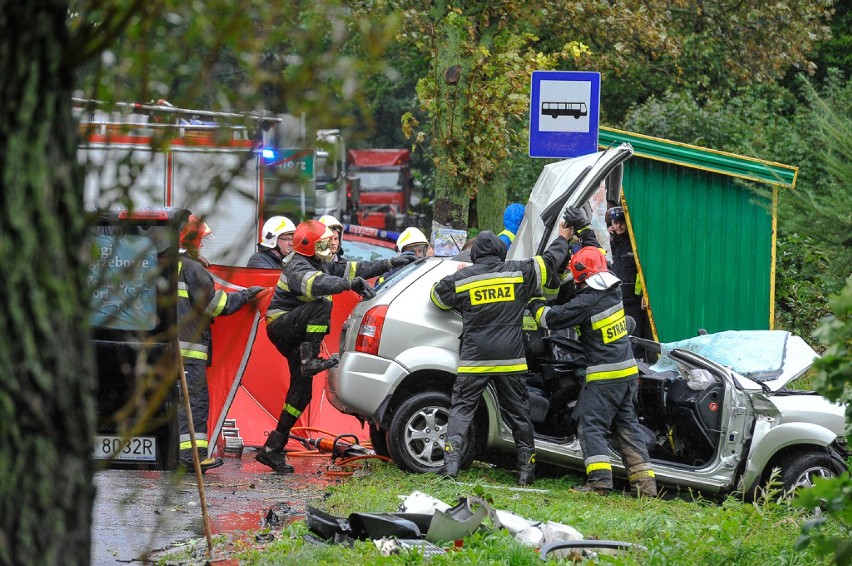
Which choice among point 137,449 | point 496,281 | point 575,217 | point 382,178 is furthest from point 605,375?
point 382,178

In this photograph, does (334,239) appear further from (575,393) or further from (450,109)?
(450,109)

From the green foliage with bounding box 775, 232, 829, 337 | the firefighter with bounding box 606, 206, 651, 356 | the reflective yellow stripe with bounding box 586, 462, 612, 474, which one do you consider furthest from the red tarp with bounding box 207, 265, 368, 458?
the green foliage with bounding box 775, 232, 829, 337

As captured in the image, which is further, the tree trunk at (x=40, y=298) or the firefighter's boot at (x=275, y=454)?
the firefighter's boot at (x=275, y=454)

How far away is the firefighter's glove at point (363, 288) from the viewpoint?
927cm

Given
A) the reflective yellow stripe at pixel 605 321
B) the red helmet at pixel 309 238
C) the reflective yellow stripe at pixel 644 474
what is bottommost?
the reflective yellow stripe at pixel 644 474

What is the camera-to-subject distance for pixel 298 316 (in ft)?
32.1

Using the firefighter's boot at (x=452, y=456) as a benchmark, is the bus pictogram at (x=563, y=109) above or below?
above

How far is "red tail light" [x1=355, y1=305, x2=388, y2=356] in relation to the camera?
→ 892cm

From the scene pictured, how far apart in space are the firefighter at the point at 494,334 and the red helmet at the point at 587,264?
0.14 meters

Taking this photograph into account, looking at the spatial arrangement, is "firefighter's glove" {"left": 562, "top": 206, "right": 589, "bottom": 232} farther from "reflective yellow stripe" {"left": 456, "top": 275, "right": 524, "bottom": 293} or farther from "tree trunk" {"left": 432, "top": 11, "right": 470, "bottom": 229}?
"tree trunk" {"left": 432, "top": 11, "right": 470, "bottom": 229}

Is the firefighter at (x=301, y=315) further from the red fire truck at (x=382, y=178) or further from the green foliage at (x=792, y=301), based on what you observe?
the red fire truck at (x=382, y=178)

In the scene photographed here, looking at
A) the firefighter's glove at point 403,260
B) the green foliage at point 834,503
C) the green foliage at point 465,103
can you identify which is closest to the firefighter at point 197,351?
the firefighter's glove at point 403,260

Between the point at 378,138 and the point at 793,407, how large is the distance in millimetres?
37601

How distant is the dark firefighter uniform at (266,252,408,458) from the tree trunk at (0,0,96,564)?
7.06 meters
